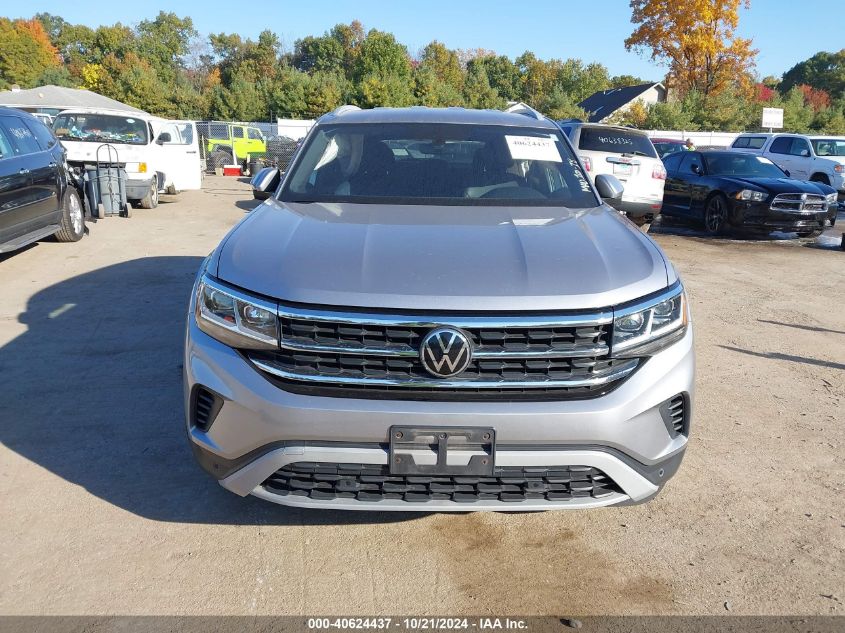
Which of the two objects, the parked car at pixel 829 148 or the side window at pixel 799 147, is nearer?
the parked car at pixel 829 148

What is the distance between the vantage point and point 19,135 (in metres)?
8.97

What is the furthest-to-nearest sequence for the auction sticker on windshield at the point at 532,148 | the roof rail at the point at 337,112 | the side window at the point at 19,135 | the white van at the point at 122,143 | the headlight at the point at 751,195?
the white van at the point at 122,143, the headlight at the point at 751,195, the side window at the point at 19,135, the roof rail at the point at 337,112, the auction sticker on windshield at the point at 532,148

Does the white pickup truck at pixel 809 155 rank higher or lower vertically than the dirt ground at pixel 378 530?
higher

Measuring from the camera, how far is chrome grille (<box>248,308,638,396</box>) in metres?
2.57

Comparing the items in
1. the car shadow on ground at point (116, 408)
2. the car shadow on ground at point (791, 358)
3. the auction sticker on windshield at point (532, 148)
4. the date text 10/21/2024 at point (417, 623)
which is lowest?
the car shadow on ground at point (791, 358)

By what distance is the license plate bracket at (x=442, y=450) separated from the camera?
2.53m

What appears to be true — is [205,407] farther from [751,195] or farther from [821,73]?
[821,73]

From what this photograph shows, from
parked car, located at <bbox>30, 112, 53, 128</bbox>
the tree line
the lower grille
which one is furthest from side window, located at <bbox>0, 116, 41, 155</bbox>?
the tree line

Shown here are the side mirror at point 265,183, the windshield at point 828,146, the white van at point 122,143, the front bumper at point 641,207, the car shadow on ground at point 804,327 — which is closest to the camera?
the side mirror at point 265,183

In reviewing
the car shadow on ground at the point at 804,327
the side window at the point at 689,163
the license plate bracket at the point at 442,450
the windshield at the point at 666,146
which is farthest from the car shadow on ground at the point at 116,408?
the windshield at the point at 666,146

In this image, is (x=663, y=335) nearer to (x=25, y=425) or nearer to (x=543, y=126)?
(x=543, y=126)

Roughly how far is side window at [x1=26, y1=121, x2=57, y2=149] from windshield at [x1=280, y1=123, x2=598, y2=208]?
6.85m

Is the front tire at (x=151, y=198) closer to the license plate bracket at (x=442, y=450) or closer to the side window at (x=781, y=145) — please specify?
the license plate bracket at (x=442, y=450)

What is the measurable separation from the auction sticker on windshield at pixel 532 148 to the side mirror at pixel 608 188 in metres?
0.33
